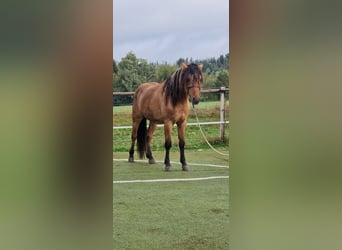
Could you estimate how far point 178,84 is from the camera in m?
1.41

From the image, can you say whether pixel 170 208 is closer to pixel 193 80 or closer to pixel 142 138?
pixel 142 138

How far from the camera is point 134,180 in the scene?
1319 millimetres

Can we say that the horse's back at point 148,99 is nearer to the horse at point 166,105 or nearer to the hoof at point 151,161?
the horse at point 166,105

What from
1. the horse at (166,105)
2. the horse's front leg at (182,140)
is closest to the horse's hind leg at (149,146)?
the horse at (166,105)

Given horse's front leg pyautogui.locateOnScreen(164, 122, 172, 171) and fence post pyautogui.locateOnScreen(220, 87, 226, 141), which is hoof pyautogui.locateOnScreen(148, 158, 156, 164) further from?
fence post pyautogui.locateOnScreen(220, 87, 226, 141)

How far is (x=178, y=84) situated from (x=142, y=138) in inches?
9.9

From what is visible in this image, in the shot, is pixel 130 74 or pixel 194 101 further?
Result: pixel 194 101

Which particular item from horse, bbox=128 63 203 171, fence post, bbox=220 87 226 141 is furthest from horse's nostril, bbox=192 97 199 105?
fence post, bbox=220 87 226 141

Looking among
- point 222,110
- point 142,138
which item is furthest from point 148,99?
point 222,110

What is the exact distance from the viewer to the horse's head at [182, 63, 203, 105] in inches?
54.4
